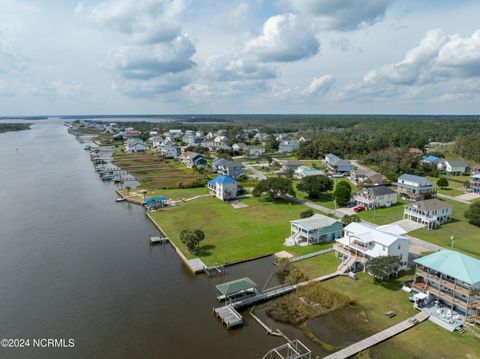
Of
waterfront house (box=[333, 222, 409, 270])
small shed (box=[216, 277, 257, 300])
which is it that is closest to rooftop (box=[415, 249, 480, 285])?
waterfront house (box=[333, 222, 409, 270])

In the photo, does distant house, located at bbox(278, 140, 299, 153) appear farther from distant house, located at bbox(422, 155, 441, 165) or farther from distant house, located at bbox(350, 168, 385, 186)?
distant house, located at bbox(350, 168, 385, 186)

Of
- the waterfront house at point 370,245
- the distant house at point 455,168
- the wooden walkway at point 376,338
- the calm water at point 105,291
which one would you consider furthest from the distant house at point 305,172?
the wooden walkway at point 376,338

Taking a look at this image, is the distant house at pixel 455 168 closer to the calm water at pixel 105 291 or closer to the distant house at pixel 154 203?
the calm water at pixel 105 291

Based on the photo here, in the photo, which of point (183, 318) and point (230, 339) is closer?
point (230, 339)

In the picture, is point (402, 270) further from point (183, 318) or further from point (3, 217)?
point (3, 217)

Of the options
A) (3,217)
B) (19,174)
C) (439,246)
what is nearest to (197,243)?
(439,246)

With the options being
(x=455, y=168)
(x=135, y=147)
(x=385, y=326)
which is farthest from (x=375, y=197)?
(x=135, y=147)
